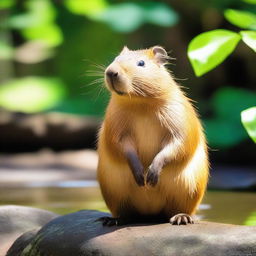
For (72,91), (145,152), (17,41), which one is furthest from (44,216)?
(17,41)

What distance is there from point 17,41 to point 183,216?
13.0 meters

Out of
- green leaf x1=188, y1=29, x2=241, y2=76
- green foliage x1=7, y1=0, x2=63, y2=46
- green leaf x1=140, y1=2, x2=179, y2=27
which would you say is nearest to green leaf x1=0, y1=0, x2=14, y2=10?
green foliage x1=7, y1=0, x2=63, y2=46

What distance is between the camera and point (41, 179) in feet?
28.5

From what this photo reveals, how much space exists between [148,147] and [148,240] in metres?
0.63

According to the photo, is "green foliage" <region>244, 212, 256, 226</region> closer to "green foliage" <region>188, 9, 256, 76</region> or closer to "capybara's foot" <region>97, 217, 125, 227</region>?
"capybara's foot" <region>97, 217, 125, 227</region>

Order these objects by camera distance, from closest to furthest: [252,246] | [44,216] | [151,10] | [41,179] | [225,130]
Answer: [252,246] → [44,216] → [41,179] → [225,130] → [151,10]

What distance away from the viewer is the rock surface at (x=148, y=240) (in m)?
3.86

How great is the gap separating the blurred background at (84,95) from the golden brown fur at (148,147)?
170 centimetres

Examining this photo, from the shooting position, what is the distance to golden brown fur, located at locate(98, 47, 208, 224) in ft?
14.2

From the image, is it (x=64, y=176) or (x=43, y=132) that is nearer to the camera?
(x=64, y=176)

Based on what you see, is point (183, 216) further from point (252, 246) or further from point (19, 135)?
point (19, 135)

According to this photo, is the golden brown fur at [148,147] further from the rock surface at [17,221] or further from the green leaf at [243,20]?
the rock surface at [17,221]

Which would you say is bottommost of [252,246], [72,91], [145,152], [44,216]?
[72,91]

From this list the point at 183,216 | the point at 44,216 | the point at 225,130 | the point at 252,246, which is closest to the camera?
the point at 252,246
